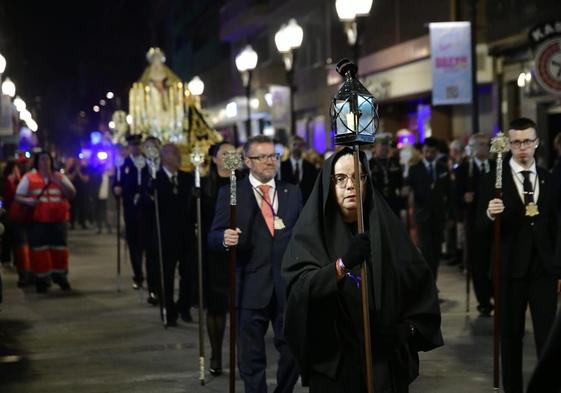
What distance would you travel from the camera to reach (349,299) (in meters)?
5.46

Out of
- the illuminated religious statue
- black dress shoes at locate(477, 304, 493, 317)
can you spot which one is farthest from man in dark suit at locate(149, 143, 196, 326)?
the illuminated religious statue

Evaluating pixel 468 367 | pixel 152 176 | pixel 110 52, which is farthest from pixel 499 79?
pixel 110 52

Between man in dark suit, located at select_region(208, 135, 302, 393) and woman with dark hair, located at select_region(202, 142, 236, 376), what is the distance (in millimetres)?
496

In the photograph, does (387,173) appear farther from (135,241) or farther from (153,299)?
(135,241)

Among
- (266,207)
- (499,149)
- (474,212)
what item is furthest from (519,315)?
(474,212)

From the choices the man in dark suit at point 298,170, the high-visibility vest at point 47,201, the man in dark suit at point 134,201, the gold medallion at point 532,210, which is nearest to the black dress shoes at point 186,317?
the man in dark suit at point 134,201

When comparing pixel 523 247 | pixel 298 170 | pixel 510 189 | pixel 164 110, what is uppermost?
pixel 164 110

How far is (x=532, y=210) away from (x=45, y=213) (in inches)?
391

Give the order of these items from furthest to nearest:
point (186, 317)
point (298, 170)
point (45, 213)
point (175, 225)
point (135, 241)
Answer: point (298, 170), point (135, 241), point (45, 213), point (186, 317), point (175, 225)

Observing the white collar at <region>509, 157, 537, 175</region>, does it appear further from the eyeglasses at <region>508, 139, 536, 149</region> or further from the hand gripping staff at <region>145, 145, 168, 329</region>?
the hand gripping staff at <region>145, 145, 168, 329</region>

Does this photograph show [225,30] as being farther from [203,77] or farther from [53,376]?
[53,376]

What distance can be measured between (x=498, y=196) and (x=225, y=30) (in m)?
45.4

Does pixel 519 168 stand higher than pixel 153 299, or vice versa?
pixel 519 168

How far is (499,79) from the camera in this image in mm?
24703
